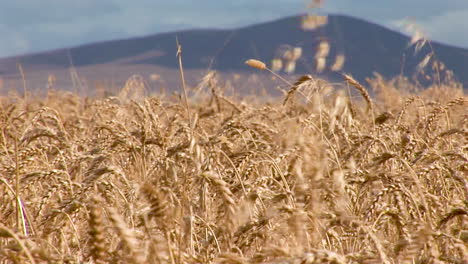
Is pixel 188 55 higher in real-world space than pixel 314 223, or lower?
lower

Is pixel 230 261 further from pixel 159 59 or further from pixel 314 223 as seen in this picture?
pixel 159 59

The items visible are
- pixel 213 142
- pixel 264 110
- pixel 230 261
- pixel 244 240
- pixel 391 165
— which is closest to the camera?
pixel 230 261

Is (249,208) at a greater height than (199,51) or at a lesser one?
greater

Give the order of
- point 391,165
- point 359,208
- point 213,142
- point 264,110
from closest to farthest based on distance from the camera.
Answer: point 359,208
point 213,142
point 391,165
point 264,110

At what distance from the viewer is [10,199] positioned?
2.00 m

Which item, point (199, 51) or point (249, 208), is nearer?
point (249, 208)

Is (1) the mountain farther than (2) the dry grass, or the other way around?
(1) the mountain

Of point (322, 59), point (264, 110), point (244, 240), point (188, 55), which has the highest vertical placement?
point (322, 59)

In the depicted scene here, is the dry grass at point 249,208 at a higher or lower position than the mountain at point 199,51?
higher

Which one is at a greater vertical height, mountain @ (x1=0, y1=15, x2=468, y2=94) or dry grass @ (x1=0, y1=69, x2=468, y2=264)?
dry grass @ (x1=0, y1=69, x2=468, y2=264)

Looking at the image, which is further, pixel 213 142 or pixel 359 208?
pixel 213 142

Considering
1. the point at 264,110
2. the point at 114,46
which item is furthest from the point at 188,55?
the point at 264,110

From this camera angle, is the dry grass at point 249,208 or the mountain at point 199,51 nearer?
the dry grass at point 249,208

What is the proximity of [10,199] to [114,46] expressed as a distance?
167242 mm
